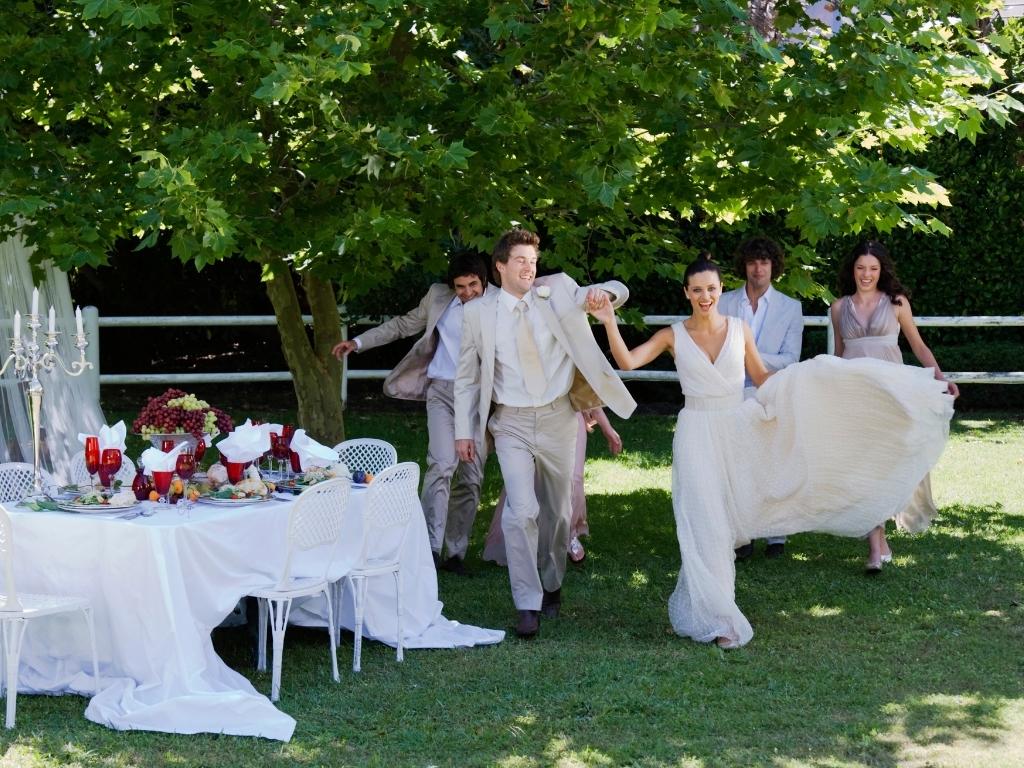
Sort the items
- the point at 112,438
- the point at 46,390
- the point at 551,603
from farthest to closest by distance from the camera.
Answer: the point at 46,390, the point at 551,603, the point at 112,438

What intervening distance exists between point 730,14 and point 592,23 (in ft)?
2.32

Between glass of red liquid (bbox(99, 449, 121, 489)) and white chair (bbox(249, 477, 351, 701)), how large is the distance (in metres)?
0.87

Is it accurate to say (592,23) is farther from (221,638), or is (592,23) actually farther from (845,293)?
(221,638)

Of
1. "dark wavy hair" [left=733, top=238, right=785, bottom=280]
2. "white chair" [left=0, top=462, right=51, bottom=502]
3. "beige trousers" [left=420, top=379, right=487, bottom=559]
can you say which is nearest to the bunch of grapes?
"white chair" [left=0, top=462, right=51, bottom=502]

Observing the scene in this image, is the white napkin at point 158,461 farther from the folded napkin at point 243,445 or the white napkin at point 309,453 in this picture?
the white napkin at point 309,453

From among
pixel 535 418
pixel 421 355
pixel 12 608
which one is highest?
pixel 421 355

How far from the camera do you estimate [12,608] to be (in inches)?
219

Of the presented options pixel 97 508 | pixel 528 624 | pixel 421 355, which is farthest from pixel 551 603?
pixel 97 508

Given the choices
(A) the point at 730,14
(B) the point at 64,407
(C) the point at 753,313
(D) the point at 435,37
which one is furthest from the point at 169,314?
(A) the point at 730,14

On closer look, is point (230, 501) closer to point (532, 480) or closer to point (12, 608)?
point (12, 608)

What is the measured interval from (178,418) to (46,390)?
440 cm

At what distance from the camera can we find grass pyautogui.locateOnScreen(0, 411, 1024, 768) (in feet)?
17.0

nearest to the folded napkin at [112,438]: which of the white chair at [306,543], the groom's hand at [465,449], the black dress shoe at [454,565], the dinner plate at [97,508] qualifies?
the dinner plate at [97,508]

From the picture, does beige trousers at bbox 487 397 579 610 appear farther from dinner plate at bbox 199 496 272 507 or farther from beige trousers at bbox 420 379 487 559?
beige trousers at bbox 420 379 487 559
